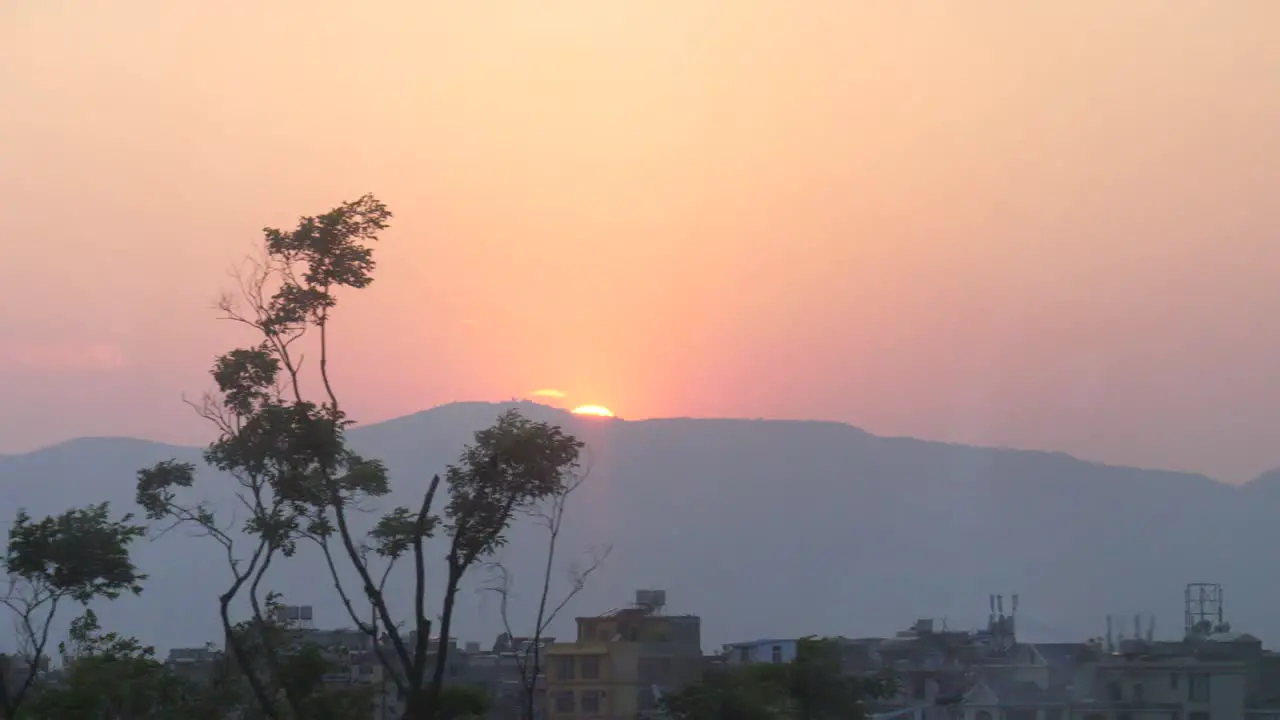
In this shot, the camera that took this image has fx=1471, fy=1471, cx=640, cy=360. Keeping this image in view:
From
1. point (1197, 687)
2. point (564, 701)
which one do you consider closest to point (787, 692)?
point (1197, 687)

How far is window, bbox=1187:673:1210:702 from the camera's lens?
1469 inches

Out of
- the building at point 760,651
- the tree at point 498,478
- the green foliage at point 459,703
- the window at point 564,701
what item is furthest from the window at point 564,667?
the tree at point 498,478

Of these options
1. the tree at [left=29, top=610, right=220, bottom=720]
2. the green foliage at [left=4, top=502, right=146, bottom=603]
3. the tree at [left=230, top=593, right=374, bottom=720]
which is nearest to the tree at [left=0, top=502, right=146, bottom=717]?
the green foliage at [left=4, top=502, right=146, bottom=603]

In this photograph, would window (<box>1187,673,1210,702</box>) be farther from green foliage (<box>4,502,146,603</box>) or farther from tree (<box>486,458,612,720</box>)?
green foliage (<box>4,502,146,603</box>)

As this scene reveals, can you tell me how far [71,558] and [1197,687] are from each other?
90.3ft

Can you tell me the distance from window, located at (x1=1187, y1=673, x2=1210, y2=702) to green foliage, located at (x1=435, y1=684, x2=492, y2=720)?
21.4 meters

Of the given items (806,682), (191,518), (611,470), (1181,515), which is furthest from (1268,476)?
(611,470)

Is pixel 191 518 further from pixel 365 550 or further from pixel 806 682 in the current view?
pixel 806 682

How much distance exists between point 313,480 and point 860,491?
5223 inches

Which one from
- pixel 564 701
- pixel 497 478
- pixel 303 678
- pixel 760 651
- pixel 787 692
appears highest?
pixel 497 478

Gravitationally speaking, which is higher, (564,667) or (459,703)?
(459,703)

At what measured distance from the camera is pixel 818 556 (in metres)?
136

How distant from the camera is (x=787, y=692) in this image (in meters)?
28.3

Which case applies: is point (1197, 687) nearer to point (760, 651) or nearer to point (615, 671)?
point (760, 651)
